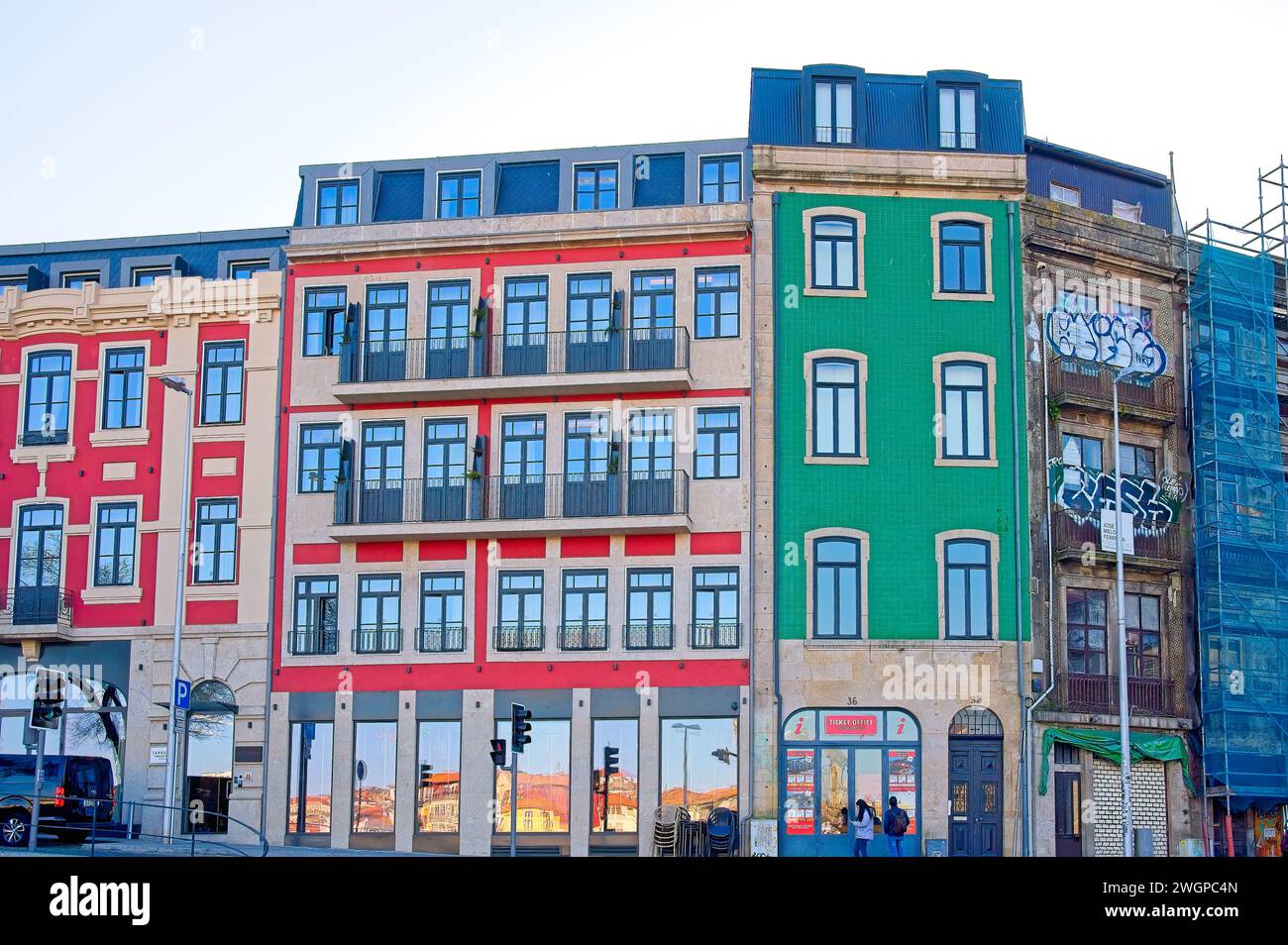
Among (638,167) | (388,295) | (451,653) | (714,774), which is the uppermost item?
(638,167)

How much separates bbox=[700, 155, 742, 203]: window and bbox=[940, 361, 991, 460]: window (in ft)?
24.5

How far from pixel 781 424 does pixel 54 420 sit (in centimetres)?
2091

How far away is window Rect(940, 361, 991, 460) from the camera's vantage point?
43500mm

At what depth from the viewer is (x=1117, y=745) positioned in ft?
141

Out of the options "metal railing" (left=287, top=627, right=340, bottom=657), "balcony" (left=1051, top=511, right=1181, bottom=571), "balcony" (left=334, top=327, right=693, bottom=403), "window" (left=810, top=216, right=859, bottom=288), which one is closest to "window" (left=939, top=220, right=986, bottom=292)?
"window" (left=810, top=216, right=859, bottom=288)

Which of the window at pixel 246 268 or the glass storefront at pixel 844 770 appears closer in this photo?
the glass storefront at pixel 844 770

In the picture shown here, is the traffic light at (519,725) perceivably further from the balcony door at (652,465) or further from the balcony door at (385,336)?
the balcony door at (385,336)

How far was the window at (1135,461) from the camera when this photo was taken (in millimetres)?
45688

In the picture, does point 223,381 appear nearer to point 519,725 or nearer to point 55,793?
point 55,793

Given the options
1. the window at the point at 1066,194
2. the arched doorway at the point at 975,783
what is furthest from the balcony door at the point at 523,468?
the window at the point at 1066,194

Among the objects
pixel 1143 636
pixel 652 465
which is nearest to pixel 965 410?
pixel 1143 636

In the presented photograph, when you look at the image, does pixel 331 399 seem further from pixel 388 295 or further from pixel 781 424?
pixel 781 424

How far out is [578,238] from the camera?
45125 millimetres
